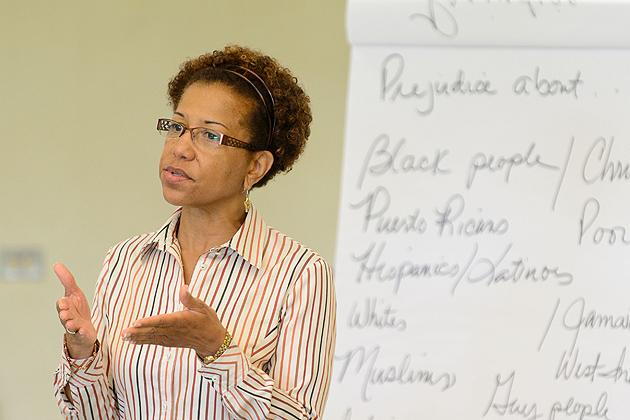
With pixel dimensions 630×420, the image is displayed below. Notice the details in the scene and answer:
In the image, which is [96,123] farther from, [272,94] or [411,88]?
[272,94]

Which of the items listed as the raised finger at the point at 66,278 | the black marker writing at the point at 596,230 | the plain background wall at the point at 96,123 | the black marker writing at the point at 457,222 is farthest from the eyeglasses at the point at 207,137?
the plain background wall at the point at 96,123

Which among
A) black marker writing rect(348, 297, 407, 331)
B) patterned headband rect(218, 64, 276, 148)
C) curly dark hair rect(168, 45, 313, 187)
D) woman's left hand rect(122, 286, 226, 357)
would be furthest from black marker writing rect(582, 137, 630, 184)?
woman's left hand rect(122, 286, 226, 357)

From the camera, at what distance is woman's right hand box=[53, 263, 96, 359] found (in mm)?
1029

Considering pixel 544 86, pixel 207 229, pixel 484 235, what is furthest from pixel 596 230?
pixel 207 229

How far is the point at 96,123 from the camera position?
242 cm

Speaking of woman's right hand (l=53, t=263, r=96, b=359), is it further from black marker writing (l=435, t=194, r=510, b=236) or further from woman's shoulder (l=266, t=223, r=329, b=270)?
black marker writing (l=435, t=194, r=510, b=236)

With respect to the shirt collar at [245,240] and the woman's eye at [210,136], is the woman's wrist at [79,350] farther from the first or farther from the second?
the woman's eye at [210,136]

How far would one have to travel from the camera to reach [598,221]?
5.94 feet

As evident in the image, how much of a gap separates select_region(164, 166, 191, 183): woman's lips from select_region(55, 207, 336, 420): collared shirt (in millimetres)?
146

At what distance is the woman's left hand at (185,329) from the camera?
0.89 meters

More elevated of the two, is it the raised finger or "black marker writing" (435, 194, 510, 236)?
"black marker writing" (435, 194, 510, 236)

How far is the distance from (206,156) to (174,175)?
6 cm

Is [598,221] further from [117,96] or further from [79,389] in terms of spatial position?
[117,96]

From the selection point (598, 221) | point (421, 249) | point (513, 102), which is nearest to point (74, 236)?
point (421, 249)
